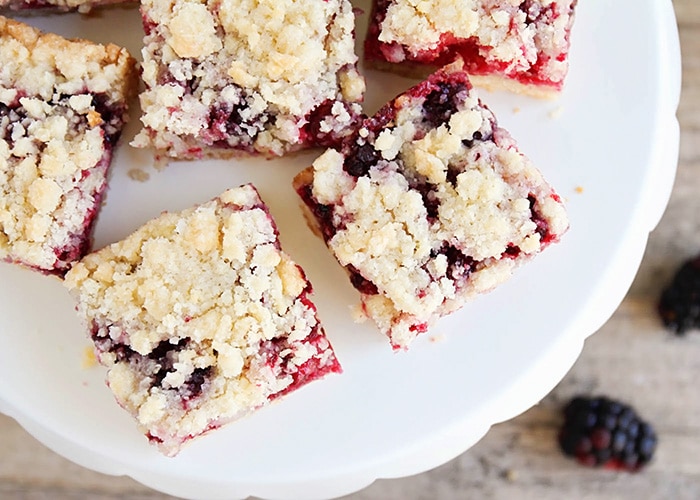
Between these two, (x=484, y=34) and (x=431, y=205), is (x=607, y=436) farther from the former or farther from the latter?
(x=484, y=34)

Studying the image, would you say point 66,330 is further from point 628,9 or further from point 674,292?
point 674,292

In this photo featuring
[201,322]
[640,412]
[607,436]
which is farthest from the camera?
[640,412]

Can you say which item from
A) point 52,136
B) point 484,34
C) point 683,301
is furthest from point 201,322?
point 683,301

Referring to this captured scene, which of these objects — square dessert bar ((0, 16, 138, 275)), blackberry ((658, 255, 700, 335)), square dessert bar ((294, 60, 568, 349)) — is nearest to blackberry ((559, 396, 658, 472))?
blackberry ((658, 255, 700, 335))

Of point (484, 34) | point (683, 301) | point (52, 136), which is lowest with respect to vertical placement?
point (683, 301)

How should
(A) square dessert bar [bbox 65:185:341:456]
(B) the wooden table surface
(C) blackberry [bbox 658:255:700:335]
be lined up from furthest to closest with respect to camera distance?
(B) the wooden table surface < (C) blackberry [bbox 658:255:700:335] < (A) square dessert bar [bbox 65:185:341:456]

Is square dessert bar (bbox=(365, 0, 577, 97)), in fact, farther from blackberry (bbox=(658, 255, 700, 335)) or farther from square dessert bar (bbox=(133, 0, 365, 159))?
blackberry (bbox=(658, 255, 700, 335))

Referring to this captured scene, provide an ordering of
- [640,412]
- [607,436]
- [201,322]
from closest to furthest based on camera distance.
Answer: [201,322] < [607,436] < [640,412]
